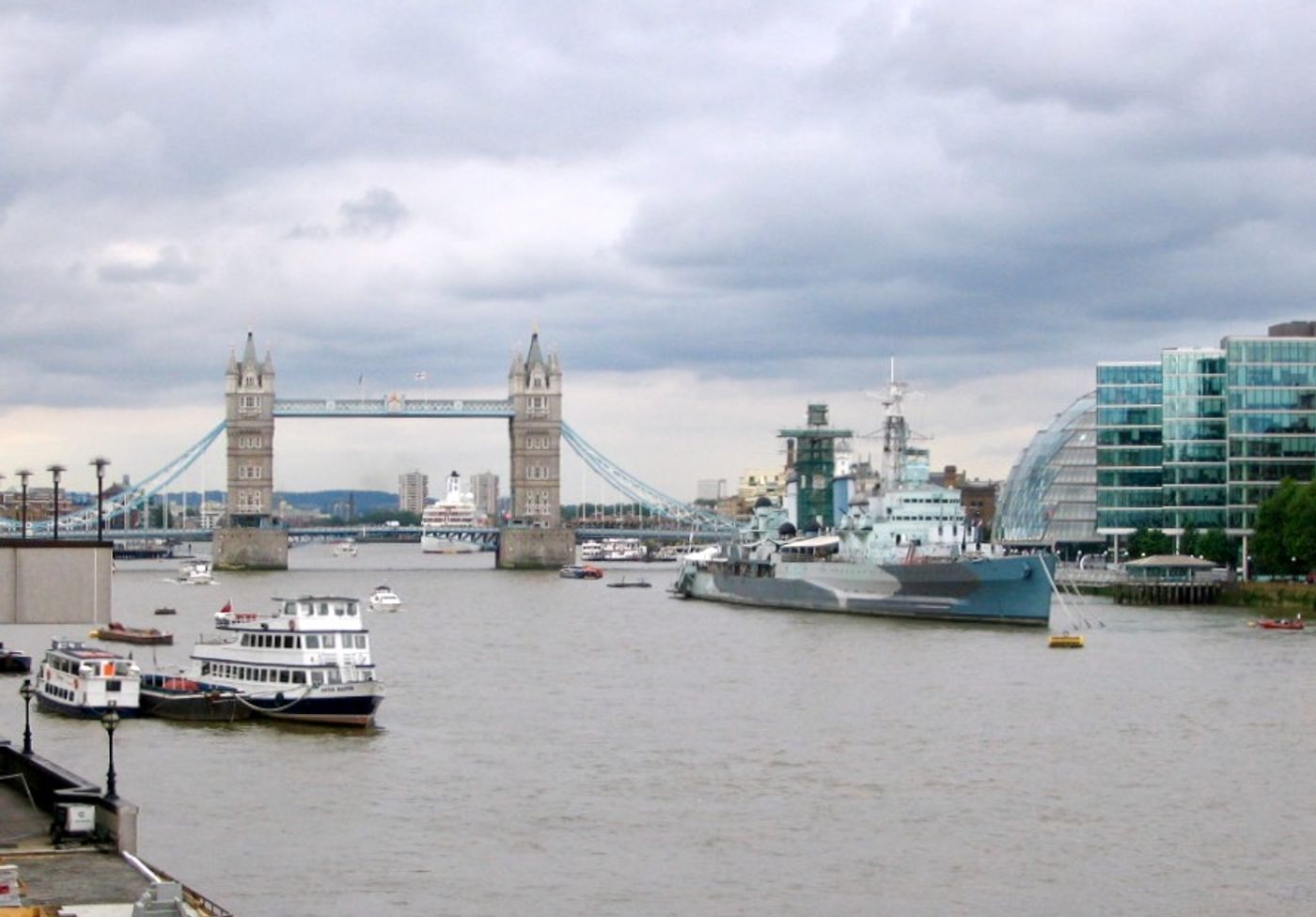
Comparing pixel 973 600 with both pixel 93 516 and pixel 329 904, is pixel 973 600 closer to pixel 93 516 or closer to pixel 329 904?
pixel 329 904

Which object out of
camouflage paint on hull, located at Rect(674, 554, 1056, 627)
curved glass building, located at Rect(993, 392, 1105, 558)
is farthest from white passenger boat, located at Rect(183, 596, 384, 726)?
curved glass building, located at Rect(993, 392, 1105, 558)

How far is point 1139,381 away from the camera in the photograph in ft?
334

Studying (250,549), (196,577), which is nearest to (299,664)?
(196,577)

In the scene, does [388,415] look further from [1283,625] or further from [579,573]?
[1283,625]

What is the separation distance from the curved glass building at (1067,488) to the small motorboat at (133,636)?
6161cm

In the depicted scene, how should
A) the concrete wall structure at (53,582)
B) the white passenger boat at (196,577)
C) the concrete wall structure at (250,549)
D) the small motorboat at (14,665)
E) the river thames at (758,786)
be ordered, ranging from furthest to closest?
the concrete wall structure at (250,549)
the white passenger boat at (196,577)
the small motorboat at (14,665)
the river thames at (758,786)
the concrete wall structure at (53,582)

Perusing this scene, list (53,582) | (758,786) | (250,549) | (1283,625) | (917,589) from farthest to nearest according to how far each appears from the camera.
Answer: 1. (250,549)
2. (917,589)
3. (1283,625)
4. (758,786)
5. (53,582)

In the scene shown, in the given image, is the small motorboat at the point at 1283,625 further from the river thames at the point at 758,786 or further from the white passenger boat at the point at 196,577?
the white passenger boat at the point at 196,577

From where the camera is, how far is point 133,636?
210ft

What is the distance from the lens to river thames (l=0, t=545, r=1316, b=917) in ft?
83.6

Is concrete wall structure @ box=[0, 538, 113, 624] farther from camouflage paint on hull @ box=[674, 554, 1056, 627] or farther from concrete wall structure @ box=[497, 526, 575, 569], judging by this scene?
concrete wall structure @ box=[497, 526, 575, 569]

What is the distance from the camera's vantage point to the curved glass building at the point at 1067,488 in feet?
389

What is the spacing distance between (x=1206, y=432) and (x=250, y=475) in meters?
71.8

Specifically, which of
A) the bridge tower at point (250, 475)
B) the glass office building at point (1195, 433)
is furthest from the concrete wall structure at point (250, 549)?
the glass office building at point (1195, 433)
